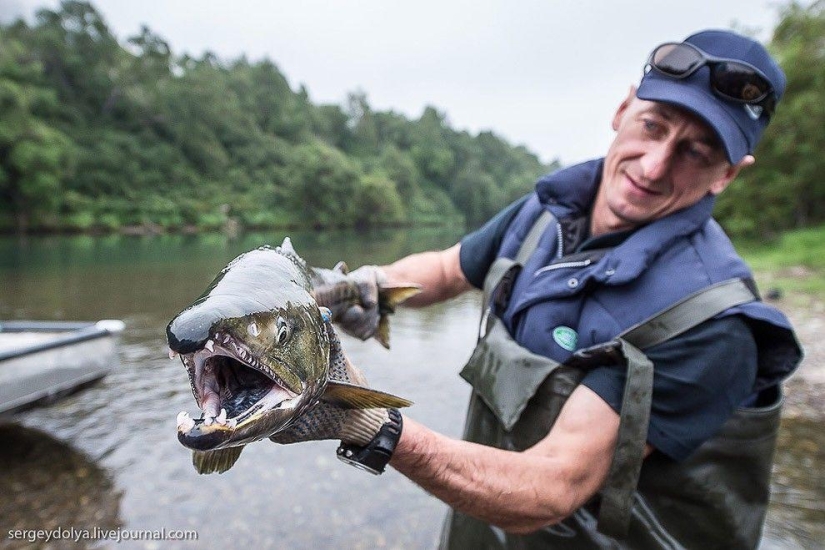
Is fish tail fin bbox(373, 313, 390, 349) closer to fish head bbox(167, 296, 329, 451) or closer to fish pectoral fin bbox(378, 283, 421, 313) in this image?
fish pectoral fin bbox(378, 283, 421, 313)

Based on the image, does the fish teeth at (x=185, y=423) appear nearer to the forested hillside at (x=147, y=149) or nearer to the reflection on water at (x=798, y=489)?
the reflection on water at (x=798, y=489)

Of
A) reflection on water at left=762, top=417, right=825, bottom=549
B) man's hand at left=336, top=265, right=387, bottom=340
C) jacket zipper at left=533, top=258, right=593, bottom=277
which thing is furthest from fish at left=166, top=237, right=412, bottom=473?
reflection on water at left=762, top=417, right=825, bottom=549

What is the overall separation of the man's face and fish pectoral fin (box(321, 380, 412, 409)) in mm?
1530

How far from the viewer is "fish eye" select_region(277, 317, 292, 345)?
1451mm

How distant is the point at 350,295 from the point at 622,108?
1785mm

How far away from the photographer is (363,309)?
3.09 metres

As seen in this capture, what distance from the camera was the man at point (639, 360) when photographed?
202cm

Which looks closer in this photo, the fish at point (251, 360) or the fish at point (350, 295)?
the fish at point (251, 360)

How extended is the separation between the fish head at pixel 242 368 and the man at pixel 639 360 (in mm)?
482

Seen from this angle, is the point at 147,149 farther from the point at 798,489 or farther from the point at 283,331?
the point at 283,331

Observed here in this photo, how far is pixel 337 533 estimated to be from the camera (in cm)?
528

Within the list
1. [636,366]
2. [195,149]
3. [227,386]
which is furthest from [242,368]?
[195,149]

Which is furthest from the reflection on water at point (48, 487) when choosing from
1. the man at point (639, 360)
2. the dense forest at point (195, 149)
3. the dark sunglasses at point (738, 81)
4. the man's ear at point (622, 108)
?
the dense forest at point (195, 149)

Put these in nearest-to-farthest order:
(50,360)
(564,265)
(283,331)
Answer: (283,331) → (564,265) → (50,360)
